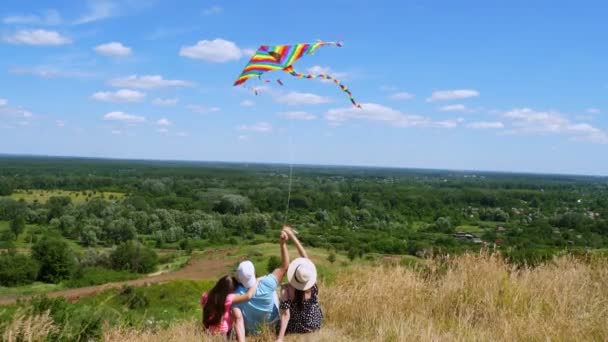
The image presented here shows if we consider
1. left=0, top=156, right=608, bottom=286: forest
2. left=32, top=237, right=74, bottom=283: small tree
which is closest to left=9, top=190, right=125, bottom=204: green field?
left=0, top=156, right=608, bottom=286: forest

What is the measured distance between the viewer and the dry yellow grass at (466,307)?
200 inches

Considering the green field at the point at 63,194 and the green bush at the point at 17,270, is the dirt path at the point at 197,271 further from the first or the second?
the green field at the point at 63,194

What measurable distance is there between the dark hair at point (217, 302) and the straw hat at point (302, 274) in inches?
24.4

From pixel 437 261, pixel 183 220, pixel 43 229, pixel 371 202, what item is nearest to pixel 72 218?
pixel 43 229

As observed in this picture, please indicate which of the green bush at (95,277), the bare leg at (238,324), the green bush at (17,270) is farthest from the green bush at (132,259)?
the bare leg at (238,324)

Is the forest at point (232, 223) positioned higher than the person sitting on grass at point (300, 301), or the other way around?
the person sitting on grass at point (300, 301)

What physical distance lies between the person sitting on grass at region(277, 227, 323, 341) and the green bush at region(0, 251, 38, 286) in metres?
43.6

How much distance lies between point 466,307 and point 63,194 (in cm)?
10608

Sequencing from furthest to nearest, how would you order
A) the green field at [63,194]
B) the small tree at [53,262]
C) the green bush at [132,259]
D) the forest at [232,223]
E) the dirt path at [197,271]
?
the green field at [63,194] → the forest at [232,223] → the green bush at [132,259] → the small tree at [53,262] → the dirt path at [197,271]

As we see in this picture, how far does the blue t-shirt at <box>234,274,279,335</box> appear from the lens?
5.89 metres

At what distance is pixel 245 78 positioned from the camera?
6.22 meters

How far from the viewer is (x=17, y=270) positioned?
4459cm

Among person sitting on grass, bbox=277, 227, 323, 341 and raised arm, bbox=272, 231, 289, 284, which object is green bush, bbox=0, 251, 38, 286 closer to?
raised arm, bbox=272, 231, 289, 284

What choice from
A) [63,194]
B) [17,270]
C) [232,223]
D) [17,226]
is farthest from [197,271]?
[63,194]
